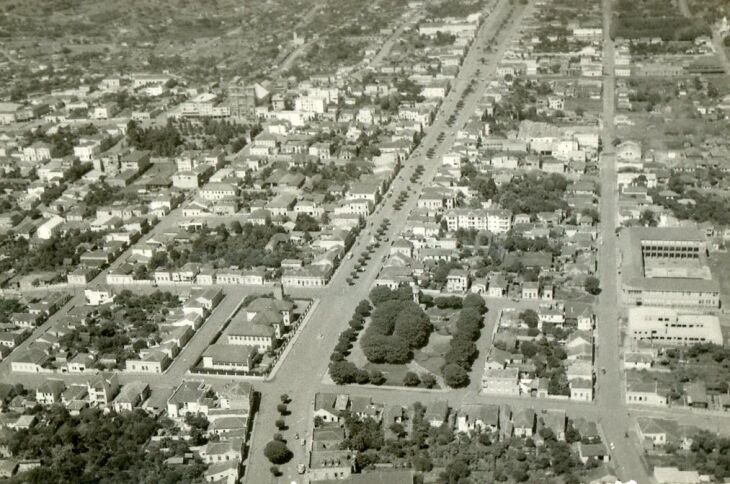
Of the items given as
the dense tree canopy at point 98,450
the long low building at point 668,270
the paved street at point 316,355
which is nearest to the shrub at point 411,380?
the paved street at point 316,355

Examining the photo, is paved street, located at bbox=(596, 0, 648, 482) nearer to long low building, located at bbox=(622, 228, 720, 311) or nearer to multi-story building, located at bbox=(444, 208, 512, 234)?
long low building, located at bbox=(622, 228, 720, 311)

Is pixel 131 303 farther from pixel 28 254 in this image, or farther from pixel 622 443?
pixel 622 443

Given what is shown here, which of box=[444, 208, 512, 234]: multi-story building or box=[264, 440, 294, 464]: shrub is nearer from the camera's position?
box=[264, 440, 294, 464]: shrub

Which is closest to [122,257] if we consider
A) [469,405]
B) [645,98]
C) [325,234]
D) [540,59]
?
[325,234]

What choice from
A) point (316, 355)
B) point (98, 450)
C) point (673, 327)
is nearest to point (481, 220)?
point (673, 327)

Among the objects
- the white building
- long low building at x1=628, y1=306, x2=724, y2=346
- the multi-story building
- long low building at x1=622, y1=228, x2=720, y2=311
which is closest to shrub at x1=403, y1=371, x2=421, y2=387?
long low building at x1=628, y1=306, x2=724, y2=346

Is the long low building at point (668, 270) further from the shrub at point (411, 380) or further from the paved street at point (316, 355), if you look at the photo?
the paved street at point (316, 355)
